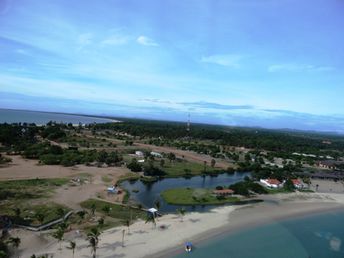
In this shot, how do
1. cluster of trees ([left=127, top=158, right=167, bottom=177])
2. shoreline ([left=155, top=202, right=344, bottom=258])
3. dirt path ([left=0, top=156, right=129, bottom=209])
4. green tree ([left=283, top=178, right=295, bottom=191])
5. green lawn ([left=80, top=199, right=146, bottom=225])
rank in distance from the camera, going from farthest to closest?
cluster of trees ([left=127, top=158, right=167, bottom=177]) < green tree ([left=283, top=178, right=295, bottom=191]) < dirt path ([left=0, top=156, right=129, bottom=209]) < green lawn ([left=80, top=199, right=146, bottom=225]) < shoreline ([left=155, top=202, right=344, bottom=258])

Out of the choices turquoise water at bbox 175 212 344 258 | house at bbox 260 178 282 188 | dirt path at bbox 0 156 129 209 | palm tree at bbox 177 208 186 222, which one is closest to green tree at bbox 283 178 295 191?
house at bbox 260 178 282 188

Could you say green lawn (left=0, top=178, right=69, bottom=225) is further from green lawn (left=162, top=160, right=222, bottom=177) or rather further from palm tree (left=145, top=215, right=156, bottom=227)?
green lawn (left=162, top=160, right=222, bottom=177)

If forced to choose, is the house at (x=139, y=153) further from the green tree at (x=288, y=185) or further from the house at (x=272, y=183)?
the green tree at (x=288, y=185)

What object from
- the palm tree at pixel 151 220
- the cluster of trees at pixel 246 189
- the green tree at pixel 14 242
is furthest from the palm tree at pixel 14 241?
the cluster of trees at pixel 246 189

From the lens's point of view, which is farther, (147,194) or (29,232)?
(147,194)

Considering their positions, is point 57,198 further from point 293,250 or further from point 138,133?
point 138,133

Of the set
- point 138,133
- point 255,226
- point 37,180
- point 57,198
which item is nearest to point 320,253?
point 255,226
